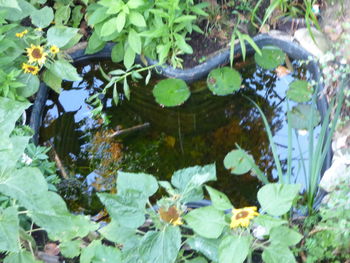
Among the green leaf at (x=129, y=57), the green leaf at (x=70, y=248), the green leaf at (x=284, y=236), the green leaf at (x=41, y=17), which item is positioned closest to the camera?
the green leaf at (x=284, y=236)

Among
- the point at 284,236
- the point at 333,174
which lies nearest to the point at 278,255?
the point at 284,236

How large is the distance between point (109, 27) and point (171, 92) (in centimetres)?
53

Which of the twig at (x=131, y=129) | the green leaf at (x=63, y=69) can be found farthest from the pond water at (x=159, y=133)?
the green leaf at (x=63, y=69)

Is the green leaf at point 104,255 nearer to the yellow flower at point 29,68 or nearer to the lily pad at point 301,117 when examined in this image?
the yellow flower at point 29,68

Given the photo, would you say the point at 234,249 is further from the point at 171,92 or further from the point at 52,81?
the point at 52,81

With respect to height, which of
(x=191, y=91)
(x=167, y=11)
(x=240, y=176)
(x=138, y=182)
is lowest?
(x=240, y=176)

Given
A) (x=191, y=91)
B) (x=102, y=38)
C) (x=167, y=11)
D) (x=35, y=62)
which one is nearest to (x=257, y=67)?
(x=191, y=91)

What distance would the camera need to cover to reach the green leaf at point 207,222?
1729mm

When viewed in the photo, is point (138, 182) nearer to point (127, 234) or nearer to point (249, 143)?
point (127, 234)

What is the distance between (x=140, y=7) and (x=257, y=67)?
2.61 feet

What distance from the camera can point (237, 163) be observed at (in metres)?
2.57

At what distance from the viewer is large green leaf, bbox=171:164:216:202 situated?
1794 mm

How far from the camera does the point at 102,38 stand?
9.22ft

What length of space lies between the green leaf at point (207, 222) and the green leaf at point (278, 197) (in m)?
0.17
